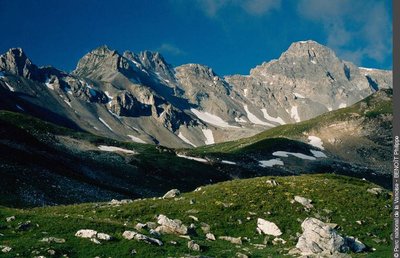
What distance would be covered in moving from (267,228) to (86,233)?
15.6 metres

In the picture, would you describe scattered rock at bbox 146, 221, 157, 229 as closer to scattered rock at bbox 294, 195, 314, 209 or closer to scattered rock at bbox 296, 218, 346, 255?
scattered rock at bbox 296, 218, 346, 255

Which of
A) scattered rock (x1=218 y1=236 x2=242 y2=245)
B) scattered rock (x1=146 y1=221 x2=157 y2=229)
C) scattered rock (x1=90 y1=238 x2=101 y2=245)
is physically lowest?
scattered rock (x1=218 y1=236 x2=242 y2=245)

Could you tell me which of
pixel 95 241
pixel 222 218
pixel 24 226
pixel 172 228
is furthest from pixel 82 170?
pixel 95 241

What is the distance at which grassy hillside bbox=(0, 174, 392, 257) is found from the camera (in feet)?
81.8

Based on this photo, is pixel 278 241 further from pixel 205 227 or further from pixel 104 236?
pixel 104 236

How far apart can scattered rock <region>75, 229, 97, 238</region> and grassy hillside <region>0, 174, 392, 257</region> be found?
468 millimetres

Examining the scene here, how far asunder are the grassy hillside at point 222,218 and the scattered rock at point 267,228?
47 centimetres

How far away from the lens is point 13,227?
27.1 meters

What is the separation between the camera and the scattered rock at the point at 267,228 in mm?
35656

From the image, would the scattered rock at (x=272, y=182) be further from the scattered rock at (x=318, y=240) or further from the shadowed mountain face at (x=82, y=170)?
the shadowed mountain face at (x=82, y=170)

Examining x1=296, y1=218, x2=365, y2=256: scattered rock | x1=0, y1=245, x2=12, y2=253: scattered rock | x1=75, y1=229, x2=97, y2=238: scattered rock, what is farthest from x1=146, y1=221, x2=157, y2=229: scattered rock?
x1=0, y1=245, x2=12, y2=253: scattered rock

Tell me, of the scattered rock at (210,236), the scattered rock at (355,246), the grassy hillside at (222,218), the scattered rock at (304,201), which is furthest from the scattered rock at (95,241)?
the scattered rock at (304,201)

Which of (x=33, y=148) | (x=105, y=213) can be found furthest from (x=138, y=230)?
(x=33, y=148)

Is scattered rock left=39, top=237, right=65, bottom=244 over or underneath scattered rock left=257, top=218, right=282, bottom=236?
underneath
